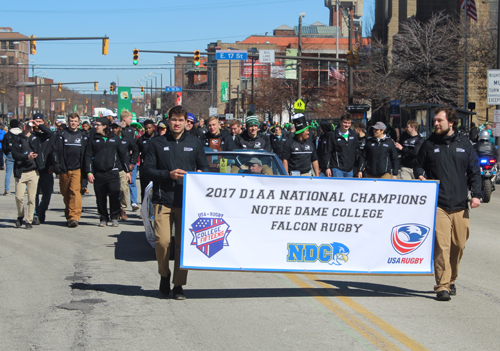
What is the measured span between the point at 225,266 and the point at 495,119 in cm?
2030

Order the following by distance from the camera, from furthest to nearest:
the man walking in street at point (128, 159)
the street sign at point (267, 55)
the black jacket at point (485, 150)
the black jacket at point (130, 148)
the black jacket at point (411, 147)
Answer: the street sign at point (267, 55) → the black jacket at point (485, 150) → the black jacket at point (411, 147) → the man walking in street at point (128, 159) → the black jacket at point (130, 148)

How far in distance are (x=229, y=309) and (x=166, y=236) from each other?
99cm

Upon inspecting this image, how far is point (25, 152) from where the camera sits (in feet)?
38.8

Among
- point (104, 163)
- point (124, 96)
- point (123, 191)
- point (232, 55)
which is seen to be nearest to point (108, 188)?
point (104, 163)

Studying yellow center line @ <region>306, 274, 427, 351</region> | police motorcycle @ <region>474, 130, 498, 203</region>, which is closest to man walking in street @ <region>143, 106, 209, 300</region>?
yellow center line @ <region>306, 274, 427, 351</region>

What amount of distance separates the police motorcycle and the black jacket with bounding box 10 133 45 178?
35.1 feet

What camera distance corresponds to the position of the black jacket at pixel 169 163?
22.2 feet

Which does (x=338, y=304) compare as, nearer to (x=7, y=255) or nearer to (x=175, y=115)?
(x=175, y=115)

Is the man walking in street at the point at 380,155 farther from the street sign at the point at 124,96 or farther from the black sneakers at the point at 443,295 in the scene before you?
the street sign at the point at 124,96

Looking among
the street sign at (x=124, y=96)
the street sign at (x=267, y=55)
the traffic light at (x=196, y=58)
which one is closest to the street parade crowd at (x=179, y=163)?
the traffic light at (x=196, y=58)

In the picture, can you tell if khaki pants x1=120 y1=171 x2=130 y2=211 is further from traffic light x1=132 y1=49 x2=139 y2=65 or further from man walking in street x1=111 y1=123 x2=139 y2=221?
traffic light x1=132 y1=49 x2=139 y2=65

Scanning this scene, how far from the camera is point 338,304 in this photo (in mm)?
6715

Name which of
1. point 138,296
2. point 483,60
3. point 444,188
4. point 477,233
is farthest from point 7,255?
point 483,60

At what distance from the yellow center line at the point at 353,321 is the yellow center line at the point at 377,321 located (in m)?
0.11
